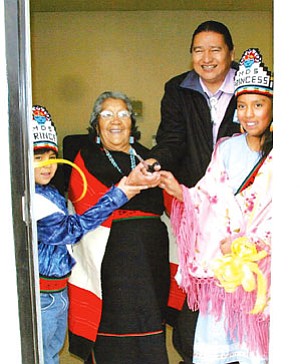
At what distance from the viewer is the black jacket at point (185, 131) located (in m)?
1.92

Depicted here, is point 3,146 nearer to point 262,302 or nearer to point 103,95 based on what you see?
point 103,95

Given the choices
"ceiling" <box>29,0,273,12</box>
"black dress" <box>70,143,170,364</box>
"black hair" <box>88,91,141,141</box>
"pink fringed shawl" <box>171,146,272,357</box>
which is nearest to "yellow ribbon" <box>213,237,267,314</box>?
"pink fringed shawl" <box>171,146,272,357</box>

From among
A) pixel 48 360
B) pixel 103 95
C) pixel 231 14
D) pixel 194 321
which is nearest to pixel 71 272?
pixel 48 360

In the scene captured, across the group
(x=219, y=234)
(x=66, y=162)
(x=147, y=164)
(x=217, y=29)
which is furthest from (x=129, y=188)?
(x=217, y=29)

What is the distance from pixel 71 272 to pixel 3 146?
20.6 inches

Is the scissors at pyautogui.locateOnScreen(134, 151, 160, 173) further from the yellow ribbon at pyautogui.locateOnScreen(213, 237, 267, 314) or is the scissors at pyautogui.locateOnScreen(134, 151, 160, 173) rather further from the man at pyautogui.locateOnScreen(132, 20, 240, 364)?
the yellow ribbon at pyautogui.locateOnScreen(213, 237, 267, 314)

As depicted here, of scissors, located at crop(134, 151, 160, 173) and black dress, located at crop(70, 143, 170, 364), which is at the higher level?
scissors, located at crop(134, 151, 160, 173)

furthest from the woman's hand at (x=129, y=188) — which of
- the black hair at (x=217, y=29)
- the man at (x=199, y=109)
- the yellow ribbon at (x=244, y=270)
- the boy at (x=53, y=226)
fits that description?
the black hair at (x=217, y=29)

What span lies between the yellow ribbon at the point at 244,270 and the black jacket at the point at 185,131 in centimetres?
28

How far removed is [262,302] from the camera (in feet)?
6.15

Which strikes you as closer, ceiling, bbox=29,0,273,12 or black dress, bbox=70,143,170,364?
ceiling, bbox=29,0,273,12

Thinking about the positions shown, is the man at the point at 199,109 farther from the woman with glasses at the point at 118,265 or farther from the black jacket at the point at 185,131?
the woman with glasses at the point at 118,265

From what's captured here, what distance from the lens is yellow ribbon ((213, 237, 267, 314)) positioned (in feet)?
6.11

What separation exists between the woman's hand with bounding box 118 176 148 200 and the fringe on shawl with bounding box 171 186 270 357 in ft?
0.44
